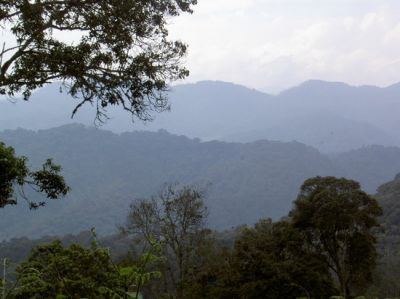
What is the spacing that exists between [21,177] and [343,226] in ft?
57.7

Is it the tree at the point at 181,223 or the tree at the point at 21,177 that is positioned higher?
the tree at the point at 21,177

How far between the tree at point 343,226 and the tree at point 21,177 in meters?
16.0

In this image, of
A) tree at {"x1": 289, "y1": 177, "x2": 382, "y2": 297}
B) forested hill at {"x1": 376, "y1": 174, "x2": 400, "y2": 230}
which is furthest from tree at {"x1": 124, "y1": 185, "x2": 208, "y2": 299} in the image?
forested hill at {"x1": 376, "y1": 174, "x2": 400, "y2": 230}

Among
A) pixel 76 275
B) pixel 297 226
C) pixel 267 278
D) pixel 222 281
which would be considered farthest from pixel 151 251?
pixel 297 226

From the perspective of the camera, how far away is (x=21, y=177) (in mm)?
9250

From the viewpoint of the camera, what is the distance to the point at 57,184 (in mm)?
10031

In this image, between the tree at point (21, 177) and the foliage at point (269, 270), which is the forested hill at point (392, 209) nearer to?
the foliage at point (269, 270)

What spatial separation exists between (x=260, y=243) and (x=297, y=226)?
8.19ft

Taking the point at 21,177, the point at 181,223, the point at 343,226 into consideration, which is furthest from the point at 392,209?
the point at 21,177

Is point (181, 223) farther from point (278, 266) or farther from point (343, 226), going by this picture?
point (343, 226)

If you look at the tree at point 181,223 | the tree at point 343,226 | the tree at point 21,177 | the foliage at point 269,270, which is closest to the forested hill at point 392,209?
the tree at point 181,223

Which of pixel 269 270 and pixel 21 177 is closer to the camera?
pixel 21 177

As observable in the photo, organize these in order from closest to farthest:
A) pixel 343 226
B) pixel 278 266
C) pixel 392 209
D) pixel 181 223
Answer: pixel 278 266 < pixel 343 226 < pixel 181 223 < pixel 392 209

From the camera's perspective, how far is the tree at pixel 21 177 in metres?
8.92
